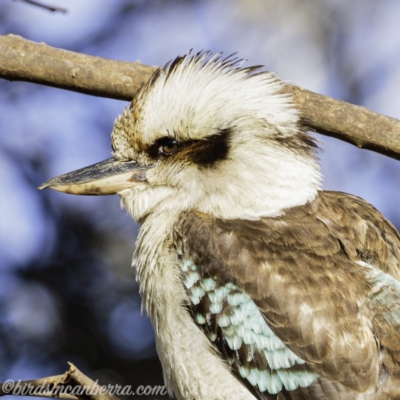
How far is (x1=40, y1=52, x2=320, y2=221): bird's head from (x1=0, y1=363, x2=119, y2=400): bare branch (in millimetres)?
980

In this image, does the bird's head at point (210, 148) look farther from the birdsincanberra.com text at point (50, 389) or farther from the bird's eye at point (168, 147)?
the birdsincanberra.com text at point (50, 389)

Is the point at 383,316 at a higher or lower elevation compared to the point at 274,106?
lower

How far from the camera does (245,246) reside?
3363 mm

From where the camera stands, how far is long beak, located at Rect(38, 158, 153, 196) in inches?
152

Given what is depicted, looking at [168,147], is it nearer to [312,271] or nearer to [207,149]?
[207,149]

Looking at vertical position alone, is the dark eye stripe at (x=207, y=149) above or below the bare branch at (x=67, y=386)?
above

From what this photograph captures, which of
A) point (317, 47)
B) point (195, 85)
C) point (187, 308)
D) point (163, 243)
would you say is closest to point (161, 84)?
point (195, 85)

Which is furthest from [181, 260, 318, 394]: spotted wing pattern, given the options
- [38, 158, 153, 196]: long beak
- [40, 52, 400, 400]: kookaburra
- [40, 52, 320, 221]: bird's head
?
[38, 158, 153, 196]: long beak


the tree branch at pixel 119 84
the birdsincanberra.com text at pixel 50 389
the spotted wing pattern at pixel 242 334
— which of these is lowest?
the birdsincanberra.com text at pixel 50 389

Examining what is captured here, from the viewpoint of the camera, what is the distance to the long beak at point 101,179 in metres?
3.86

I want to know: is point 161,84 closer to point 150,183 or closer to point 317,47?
point 150,183

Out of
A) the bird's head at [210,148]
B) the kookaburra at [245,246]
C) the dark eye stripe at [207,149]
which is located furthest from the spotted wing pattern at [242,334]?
the dark eye stripe at [207,149]

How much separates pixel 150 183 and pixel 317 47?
546cm

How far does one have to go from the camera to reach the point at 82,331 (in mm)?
6449
